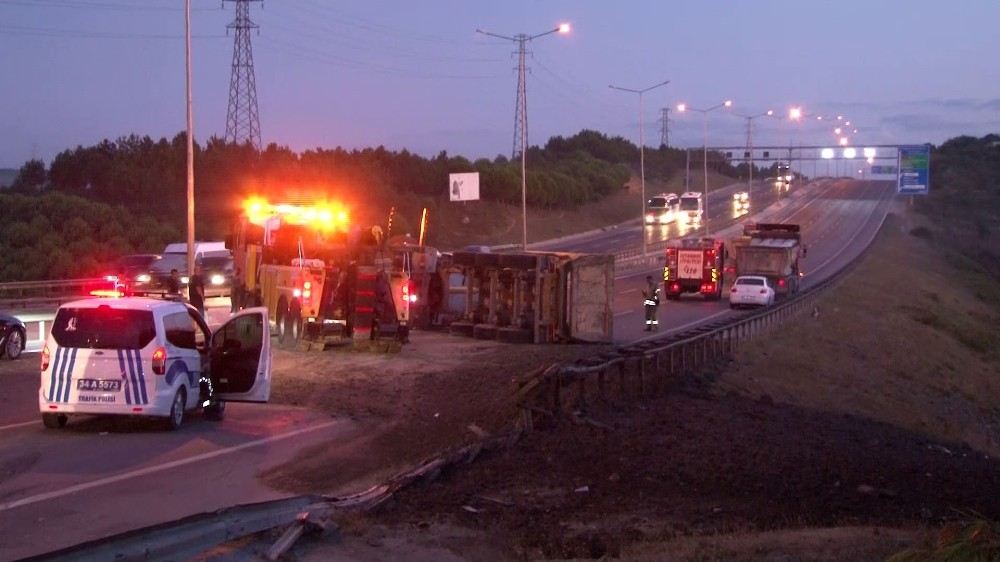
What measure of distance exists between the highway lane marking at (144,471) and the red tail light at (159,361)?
1.36 m

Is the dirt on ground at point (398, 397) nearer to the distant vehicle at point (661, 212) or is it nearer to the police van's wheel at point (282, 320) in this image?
the police van's wheel at point (282, 320)

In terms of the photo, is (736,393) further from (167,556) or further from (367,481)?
(167,556)

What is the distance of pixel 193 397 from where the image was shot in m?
16.5

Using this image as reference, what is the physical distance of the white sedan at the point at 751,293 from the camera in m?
48.9

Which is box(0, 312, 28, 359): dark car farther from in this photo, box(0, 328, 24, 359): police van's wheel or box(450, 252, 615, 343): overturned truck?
box(450, 252, 615, 343): overturned truck

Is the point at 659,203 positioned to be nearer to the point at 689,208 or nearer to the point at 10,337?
the point at 689,208

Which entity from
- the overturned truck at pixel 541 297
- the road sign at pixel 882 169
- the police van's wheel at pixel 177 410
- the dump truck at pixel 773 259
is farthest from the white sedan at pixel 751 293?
the road sign at pixel 882 169

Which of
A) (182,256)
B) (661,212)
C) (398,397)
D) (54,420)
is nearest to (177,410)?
(54,420)

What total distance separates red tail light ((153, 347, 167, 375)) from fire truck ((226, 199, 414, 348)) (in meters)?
10.9

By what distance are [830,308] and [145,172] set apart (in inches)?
1543

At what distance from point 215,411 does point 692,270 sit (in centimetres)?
3824

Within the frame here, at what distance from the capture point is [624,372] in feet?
64.6

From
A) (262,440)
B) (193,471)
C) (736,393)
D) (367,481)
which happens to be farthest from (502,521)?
(736,393)

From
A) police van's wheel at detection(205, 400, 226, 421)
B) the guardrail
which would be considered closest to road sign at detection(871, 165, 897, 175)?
the guardrail
